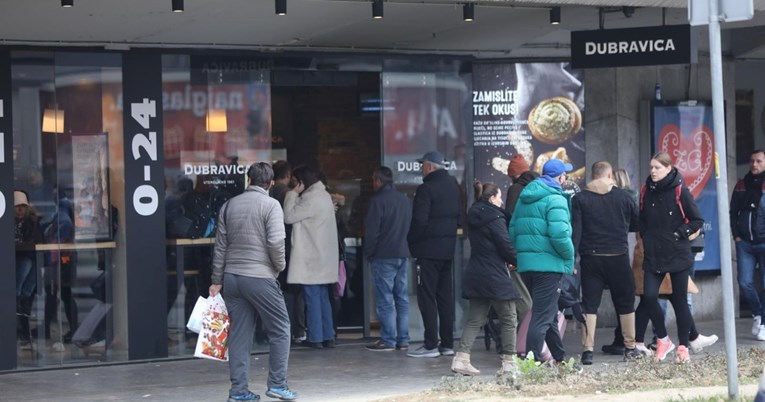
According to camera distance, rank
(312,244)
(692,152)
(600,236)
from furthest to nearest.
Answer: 1. (692,152)
2. (312,244)
3. (600,236)

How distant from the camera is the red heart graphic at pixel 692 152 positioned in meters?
15.3

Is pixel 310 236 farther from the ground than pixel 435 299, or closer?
farther from the ground

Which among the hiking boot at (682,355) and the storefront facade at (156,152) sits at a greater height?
the storefront facade at (156,152)

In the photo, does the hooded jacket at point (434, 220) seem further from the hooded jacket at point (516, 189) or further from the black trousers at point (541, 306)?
the black trousers at point (541, 306)

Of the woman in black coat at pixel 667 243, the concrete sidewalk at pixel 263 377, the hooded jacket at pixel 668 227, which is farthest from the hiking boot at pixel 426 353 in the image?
the hooded jacket at pixel 668 227

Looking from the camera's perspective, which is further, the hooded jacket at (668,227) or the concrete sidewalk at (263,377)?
the hooded jacket at (668,227)

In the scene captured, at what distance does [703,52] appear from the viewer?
50.8ft

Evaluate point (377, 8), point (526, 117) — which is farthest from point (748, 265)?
point (377, 8)

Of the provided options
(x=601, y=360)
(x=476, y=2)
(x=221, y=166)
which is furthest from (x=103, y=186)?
(x=601, y=360)

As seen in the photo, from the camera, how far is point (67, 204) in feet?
42.0

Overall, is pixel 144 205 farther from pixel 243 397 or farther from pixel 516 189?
pixel 516 189

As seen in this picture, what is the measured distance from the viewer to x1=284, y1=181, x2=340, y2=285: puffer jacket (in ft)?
45.3

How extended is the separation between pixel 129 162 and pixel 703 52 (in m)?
6.80

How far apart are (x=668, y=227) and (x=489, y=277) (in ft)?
6.18
